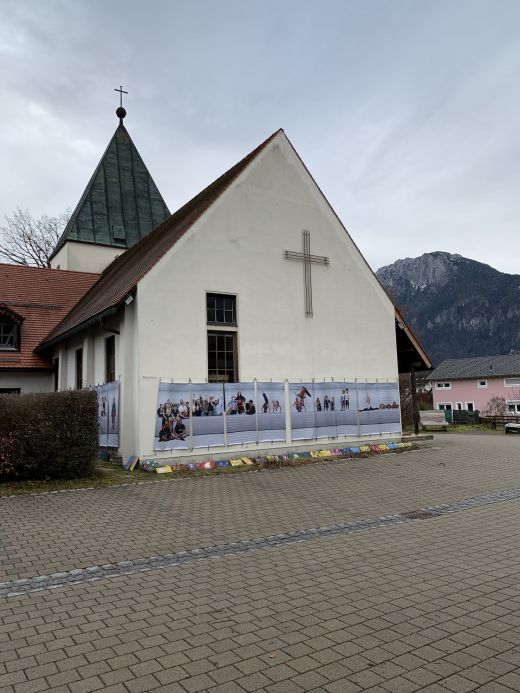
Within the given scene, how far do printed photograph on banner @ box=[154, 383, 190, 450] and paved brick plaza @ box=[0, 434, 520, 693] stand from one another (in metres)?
3.93

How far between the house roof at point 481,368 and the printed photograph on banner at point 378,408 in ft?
155

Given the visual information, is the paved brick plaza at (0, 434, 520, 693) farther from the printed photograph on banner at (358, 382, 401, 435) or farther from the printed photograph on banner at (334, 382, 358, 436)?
the printed photograph on banner at (358, 382, 401, 435)

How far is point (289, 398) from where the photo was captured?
1636 centimetres

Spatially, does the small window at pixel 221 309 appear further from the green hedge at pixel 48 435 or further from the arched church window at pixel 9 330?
the arched church window at pixel 9 330

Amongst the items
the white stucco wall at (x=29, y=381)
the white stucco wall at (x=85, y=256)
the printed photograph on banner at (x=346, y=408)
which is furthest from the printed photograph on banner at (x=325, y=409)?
the white stucco wall at (x=85, y=256)

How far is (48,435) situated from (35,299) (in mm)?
14811

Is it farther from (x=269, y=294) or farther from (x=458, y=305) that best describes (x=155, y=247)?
(x=458, y=305)

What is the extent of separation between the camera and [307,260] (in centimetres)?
1773

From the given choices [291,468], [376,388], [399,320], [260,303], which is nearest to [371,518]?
[291,468]

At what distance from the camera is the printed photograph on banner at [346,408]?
17359 millimetres

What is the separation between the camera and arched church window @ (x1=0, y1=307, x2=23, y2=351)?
22000mm

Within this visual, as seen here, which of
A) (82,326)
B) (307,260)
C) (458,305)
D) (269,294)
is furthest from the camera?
(458,305)

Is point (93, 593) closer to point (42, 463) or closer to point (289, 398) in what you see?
point (42, 463)

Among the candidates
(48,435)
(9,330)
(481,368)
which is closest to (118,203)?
(9,330)
